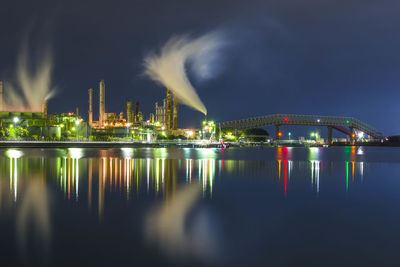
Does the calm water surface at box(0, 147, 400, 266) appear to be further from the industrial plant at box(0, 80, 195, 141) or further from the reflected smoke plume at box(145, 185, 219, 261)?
the industrial plant at box(0, 80, 195, 141)

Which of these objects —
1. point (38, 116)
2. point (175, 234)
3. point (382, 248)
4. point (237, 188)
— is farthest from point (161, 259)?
point (38, 116)

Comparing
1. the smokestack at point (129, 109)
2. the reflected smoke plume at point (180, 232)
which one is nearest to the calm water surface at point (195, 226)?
the reflected smoke plume at point (180, 232)

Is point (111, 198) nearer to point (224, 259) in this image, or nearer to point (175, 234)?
point (175, 234)

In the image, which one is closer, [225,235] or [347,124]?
[225,235]

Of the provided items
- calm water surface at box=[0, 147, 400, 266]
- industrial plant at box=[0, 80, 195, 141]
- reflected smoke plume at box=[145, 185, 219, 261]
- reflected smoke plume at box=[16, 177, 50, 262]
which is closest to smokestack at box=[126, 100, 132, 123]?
industrial plant at box=[0, 80, 195, 141]

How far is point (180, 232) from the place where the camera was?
8.84 m

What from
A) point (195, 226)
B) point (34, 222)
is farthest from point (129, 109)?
point (195, 226)

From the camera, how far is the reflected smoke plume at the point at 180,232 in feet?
24.5

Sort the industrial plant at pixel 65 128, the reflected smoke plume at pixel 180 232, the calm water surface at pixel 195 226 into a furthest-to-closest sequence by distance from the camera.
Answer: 1. the industrial plant at pixel 65 128
2. the reflected smoke plume at pixel 180 232
3. the calm water surface at pixel 195 226

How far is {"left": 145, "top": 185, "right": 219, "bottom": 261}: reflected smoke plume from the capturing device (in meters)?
7.45

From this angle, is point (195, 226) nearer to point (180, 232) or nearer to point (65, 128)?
point (180, 232)

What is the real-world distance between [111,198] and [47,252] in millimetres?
6152

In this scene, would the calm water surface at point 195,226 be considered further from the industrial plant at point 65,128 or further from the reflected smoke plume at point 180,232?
the industrial plant at point 65,128

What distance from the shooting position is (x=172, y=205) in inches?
483
